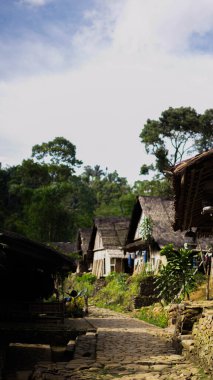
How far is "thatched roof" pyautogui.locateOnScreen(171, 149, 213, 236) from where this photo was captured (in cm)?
774

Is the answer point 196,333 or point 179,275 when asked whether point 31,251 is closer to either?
point 196,333

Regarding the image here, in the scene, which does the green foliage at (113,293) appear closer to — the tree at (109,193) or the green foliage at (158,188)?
the green foliage at (158,188)

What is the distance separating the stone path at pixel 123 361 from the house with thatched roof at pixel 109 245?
20.8 meters

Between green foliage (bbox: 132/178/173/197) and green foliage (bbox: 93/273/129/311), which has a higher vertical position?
green foliage (bbox: 132/178/173/197)

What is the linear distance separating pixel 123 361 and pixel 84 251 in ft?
108

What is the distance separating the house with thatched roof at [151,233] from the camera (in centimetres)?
2595

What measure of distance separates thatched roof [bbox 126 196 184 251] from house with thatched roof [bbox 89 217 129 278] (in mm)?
3422

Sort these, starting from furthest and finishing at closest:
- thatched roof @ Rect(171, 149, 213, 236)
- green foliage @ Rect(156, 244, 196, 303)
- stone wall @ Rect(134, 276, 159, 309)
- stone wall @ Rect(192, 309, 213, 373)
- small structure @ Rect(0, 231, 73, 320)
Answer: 1. stone wall @ Rect(134, 276, 159, 309)
2. green foliage @ Rect(156, 244, 196, 303)
3. small structure @ Rect(0, 231, 73, 320)
4. stone wall @ Rect(192, 309, 213, 373)
5. thatched roof @ Rect(171, 149, 213, 236)

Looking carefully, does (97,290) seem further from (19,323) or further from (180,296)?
(19,323)

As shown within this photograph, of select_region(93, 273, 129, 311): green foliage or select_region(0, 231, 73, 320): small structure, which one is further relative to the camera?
select_region(93, 273, 129, 311): green foliage

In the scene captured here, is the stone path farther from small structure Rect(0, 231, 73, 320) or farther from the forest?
the forest

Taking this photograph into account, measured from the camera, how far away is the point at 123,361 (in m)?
9.77

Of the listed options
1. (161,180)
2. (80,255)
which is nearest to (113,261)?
(80,255)

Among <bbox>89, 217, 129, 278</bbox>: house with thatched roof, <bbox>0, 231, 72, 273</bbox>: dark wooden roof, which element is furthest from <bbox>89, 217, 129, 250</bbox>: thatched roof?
<bbox>0, 231, 72, 273</bbox>: dark wooden roof
